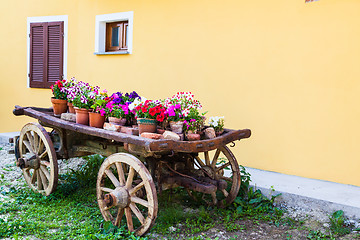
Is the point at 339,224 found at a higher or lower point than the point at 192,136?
A: lower

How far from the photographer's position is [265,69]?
508 cm

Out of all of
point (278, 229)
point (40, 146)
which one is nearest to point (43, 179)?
point (40, 146)

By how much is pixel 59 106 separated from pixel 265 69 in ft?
9.00

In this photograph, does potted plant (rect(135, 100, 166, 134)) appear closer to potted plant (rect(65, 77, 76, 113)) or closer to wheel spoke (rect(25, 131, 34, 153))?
potted plant (rect(65, 77, 76, 113))

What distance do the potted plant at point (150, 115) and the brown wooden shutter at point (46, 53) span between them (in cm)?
436

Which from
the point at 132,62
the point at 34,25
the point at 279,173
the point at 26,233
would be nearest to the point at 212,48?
the point at 132,62

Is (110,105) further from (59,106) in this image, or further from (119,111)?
(59,106)

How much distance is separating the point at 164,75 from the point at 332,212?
3.32 meters

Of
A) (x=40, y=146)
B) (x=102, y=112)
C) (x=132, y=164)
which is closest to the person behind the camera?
(x=132, y=164)

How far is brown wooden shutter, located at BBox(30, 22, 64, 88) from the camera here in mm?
7242

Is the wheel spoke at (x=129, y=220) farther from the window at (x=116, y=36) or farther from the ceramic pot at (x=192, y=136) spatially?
the window at (x=116, y=36)

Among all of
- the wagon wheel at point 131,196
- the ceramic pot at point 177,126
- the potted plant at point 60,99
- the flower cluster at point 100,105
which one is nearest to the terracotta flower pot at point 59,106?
the potted plant at point 60,99

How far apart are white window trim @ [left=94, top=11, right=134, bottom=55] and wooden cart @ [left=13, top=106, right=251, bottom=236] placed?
2.19 m

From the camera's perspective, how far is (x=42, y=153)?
4324 mm
